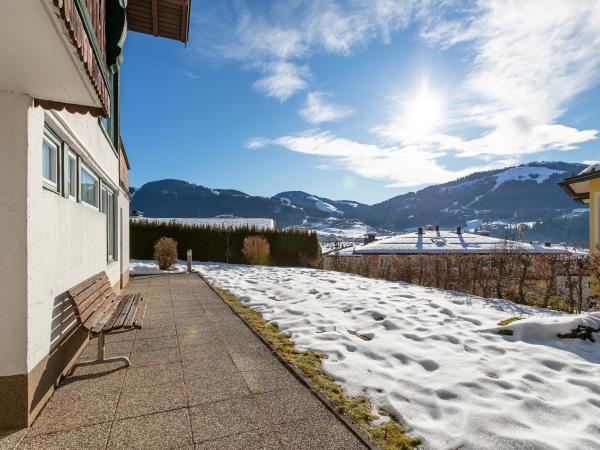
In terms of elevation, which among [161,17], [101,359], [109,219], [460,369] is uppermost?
[161,17]

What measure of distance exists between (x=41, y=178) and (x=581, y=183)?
510 inches

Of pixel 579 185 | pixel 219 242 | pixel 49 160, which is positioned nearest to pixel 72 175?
pixel 49 160

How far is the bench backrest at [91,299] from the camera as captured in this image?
3.71 metres

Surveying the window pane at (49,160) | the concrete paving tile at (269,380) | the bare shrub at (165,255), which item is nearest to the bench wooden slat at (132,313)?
the concrete paving tile at (269,380)

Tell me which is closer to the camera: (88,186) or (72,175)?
(72,175)

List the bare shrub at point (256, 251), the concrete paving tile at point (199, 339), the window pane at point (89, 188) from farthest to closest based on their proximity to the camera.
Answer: the bare shrub at point (256, 251) → the window pane at point (89, 188) → the concrete paving tile at point (199, 339)

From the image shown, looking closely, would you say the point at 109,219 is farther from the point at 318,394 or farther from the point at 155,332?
the point at 318,394

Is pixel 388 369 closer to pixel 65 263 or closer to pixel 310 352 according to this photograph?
pixel 310 352

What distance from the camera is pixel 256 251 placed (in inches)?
810

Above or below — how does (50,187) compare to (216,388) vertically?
above

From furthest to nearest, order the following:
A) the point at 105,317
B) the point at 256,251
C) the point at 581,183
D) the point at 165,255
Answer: the point at 256,251, the point at 165,255, the point at 581,183, the point at 105,317

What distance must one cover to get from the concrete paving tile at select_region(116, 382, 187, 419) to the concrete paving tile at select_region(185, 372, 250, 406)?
3.4 inches

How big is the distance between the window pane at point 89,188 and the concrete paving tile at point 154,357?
2.55 meters

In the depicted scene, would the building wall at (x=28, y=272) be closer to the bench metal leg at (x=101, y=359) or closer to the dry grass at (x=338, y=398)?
the bench metal leg at (x=101, y=359)
